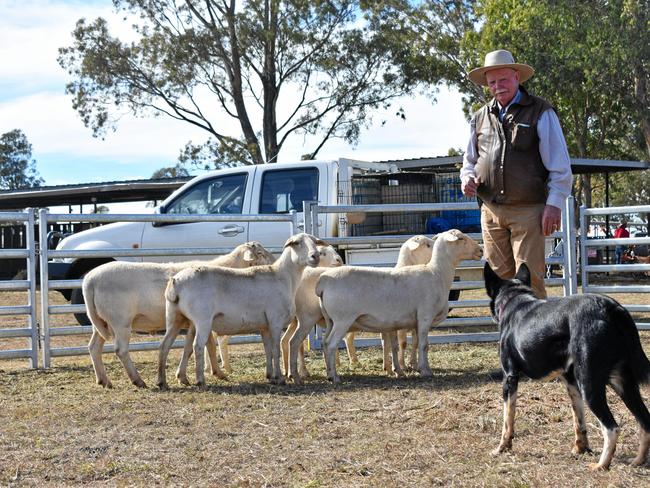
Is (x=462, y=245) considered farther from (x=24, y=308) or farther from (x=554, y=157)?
(x=24, y=308)

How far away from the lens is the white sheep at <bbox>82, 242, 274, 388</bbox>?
802 cm

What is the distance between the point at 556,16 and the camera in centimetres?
2492

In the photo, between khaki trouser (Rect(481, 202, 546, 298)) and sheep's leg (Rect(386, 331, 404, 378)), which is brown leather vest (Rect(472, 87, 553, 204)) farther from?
sheep's leg (Rect(386, 331, 404, 378))

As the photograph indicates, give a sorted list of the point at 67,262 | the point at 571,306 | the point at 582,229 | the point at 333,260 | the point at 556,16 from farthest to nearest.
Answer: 1. the point at 556,16
2. the point at 67,262
3. the point at 582,229
4. the point at 333,260
5. the point at 571,306

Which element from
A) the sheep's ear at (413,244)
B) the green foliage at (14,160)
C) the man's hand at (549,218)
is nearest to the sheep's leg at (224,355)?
the sheep's ear at (413,244)

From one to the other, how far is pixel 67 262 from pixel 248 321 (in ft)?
17.3

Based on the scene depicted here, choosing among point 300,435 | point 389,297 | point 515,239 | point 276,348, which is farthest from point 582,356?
point 276,348

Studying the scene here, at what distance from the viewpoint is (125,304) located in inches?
317

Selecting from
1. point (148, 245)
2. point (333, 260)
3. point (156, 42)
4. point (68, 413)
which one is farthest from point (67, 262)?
point (156, 42)

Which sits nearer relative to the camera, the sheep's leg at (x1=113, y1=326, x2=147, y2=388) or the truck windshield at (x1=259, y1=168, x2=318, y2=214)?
the sheep's leg at (x1=113, y1=326, x2=147, y2=388)

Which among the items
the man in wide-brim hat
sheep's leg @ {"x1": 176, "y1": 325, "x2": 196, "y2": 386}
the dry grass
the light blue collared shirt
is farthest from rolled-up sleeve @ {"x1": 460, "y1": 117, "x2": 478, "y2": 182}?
sheep's leg @ {"x1": 176, "y1": 325, "x2": 196, "y2": 386}

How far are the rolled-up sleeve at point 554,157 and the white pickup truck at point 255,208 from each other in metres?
4.83

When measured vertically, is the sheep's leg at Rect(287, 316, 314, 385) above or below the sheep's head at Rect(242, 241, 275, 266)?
below

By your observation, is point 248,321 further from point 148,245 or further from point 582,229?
point 582,229
